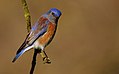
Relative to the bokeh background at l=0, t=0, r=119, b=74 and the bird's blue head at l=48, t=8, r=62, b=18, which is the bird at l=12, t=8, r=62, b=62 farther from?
the bokeh background at l=0, t=0, r=119, b=74

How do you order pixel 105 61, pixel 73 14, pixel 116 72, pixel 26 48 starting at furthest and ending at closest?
pixel 73 14
pixel 105 61
pixel 116 72
pixel 26 48

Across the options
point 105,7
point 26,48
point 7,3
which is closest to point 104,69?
point 105,7

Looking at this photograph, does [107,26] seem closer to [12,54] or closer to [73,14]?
[73,14]

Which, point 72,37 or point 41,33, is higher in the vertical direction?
point 72,37

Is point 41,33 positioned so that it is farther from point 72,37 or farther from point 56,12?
point 72,37

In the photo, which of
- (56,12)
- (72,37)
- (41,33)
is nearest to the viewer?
(56,12)

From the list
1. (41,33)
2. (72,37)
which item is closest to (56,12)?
(41,33)

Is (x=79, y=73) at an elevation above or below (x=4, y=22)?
below

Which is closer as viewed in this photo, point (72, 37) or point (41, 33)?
point (41, 33)
